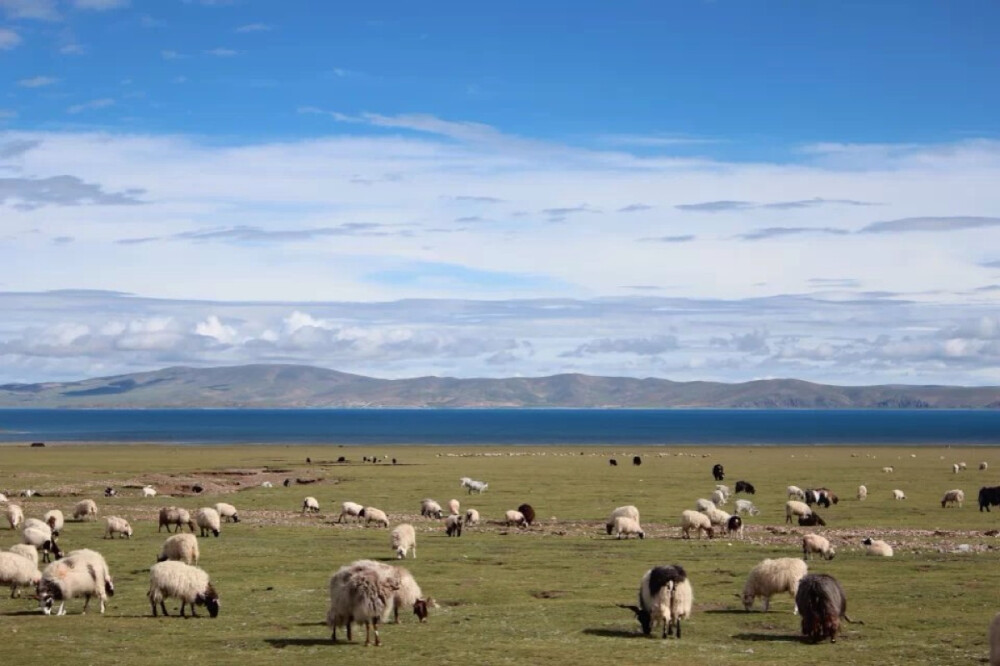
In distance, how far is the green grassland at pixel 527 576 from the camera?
1923cm

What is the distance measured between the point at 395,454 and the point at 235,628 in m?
90.7

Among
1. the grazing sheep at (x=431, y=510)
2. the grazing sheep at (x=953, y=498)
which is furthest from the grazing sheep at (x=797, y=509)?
the grazing sheep at (x=431, y=510)

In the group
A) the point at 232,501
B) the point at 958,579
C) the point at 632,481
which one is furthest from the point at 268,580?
the point at 632,481

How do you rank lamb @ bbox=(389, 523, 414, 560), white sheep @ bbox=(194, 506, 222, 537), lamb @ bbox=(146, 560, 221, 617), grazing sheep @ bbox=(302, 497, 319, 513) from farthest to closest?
1. grazing sheep @ bbox=(302, 497, 319, 513)
2. white sheep @ bbox=(194, 506, 222, 537)
3. lamb @ bbox=(389, 523, 414, 560)
4. lamb @ bbox=(146, 560, 221, 617)

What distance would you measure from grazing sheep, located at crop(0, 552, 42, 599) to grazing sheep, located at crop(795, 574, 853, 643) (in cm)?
1727

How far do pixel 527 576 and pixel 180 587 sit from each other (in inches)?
406

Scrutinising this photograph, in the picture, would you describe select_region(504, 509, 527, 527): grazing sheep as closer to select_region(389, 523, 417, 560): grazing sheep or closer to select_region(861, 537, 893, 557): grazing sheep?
select_region(389, 523, 417, 560): grazing sheep

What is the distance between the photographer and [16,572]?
2433cm

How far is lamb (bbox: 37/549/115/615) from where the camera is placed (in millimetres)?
22484

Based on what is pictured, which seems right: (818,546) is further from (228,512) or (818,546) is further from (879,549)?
(228,512)

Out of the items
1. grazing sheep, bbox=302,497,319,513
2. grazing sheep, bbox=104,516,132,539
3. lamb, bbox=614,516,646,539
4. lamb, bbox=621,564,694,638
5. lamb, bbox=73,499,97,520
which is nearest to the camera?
lamb, bbox=621,564,694,638

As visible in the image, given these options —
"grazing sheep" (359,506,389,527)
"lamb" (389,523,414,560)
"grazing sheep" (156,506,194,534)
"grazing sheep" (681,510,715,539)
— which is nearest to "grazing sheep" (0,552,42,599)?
"lamb" (389,523,414,560)

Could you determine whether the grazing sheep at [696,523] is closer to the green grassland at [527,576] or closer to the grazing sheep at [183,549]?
the green grassland at [527,576]

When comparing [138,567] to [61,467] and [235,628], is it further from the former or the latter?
[61,467]
